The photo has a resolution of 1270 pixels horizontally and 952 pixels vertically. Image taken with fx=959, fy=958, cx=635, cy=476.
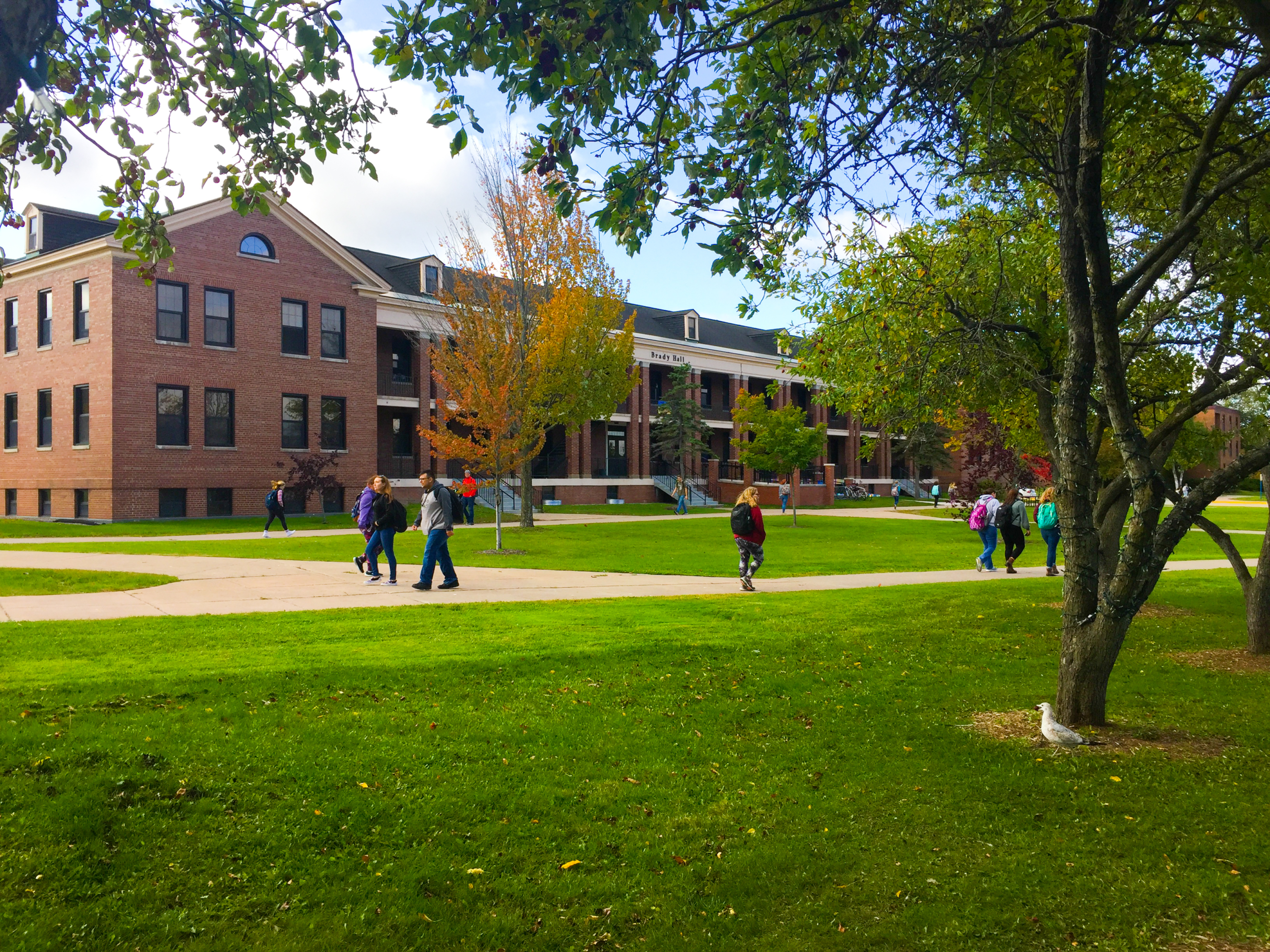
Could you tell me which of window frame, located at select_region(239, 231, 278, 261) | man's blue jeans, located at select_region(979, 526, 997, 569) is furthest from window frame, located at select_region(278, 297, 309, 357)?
man's blue jeans, located at select_region(979, 526, 997, 569)

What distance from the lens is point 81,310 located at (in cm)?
3122

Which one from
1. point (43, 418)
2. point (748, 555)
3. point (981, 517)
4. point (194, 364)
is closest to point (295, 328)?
point (194, 364)

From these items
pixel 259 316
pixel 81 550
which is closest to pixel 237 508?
pixel 259 316

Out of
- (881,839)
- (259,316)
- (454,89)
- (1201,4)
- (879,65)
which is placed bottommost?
(881,839)

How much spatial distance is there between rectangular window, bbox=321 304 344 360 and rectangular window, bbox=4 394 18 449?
10.7 metres

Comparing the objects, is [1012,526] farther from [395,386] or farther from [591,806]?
[395,386]

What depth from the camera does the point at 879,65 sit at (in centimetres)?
714

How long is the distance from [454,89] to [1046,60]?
15.7ft

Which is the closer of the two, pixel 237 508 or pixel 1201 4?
pixel 1201 4

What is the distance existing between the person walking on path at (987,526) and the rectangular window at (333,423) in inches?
953

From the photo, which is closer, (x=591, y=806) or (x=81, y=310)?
(x=591, y=806)

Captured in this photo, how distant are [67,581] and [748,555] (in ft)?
33.7

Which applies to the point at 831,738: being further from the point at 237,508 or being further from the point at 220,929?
the point at 237,508

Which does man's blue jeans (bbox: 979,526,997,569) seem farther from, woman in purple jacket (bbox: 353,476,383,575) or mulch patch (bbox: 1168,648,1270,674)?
woman in purple jacket (bbox: 353,476,383,575)
